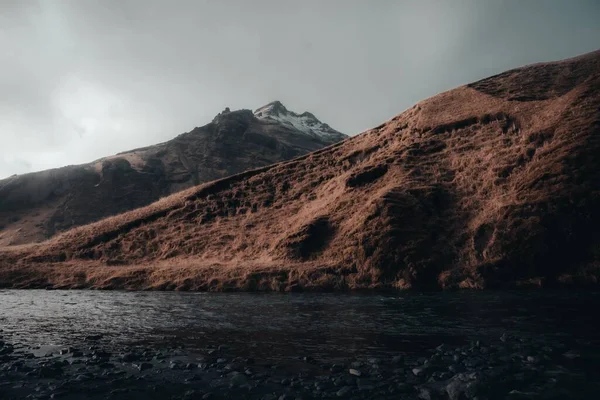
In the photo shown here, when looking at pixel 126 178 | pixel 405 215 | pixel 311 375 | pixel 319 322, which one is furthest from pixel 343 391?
pixel 126 178

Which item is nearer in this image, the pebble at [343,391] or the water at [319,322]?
the pebble at [343,391]

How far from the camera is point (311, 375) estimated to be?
10.7m

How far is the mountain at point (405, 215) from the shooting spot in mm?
27062

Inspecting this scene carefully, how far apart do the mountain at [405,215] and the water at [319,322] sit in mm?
4717

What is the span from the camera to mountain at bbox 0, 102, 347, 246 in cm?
8894

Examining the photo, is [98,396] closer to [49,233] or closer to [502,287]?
[502,287]

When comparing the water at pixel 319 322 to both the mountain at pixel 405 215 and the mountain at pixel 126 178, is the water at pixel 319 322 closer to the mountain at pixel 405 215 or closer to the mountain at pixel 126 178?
the mountain at pixel 405 215

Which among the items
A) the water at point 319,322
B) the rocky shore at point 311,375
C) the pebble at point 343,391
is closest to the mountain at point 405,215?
Answer: the water at point 319,322

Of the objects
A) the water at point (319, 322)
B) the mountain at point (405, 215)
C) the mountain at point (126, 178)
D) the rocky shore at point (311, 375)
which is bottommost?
the water at point (319, 322)

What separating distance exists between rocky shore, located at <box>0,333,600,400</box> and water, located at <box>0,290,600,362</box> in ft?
3.55

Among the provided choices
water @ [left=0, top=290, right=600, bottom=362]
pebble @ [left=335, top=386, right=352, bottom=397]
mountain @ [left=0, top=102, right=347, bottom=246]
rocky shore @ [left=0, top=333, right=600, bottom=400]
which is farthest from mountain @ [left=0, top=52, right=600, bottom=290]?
mountain @ [left=0, top=102, right=347, bottom=246]

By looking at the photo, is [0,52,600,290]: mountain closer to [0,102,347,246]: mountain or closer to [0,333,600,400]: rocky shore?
[0,333,600,400]: rocky shore

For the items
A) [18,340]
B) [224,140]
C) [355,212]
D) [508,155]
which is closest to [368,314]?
[18,340]

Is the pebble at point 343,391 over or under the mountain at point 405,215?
under
